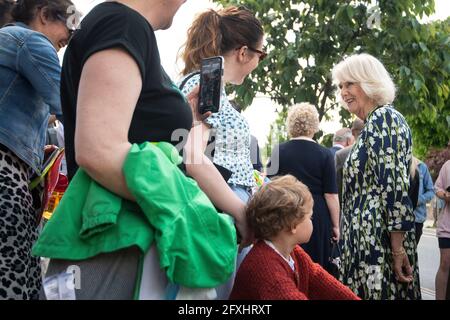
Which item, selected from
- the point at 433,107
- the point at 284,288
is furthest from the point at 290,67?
the point at 284,288

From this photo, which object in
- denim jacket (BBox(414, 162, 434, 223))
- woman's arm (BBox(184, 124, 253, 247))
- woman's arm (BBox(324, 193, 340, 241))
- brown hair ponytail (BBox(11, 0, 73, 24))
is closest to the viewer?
woman's arm (BBox(184, 124, 253, 247))

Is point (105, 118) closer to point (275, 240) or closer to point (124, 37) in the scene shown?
point (124, 37)

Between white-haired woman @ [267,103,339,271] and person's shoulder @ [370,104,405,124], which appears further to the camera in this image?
white-haired woman @ [267,103,339,271]

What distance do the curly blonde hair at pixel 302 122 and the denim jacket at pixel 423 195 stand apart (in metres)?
1.39

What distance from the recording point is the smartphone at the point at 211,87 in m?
2.46

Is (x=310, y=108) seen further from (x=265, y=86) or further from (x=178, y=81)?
(x=178, y=81)

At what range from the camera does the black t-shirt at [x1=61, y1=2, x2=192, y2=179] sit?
1910mm

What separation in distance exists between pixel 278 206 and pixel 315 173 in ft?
11.3

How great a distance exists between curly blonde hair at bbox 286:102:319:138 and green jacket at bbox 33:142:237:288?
4373mm

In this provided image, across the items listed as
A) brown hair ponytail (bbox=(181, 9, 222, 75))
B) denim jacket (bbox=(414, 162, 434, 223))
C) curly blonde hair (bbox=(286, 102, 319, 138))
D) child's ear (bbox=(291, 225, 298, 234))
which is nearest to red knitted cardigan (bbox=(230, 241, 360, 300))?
child's ear (bbox=(291, 225, 298, 234))

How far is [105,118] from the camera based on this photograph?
180cm

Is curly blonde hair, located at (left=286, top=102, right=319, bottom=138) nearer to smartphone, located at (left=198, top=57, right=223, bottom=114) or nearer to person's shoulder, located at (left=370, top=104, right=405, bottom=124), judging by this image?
person's shoulder, located at (left=370, top=104, right=405, bottom=124)

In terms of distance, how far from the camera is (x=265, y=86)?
8836mm

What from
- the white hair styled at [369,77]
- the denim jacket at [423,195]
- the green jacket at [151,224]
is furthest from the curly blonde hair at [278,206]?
the denim jacket at [423,195]
